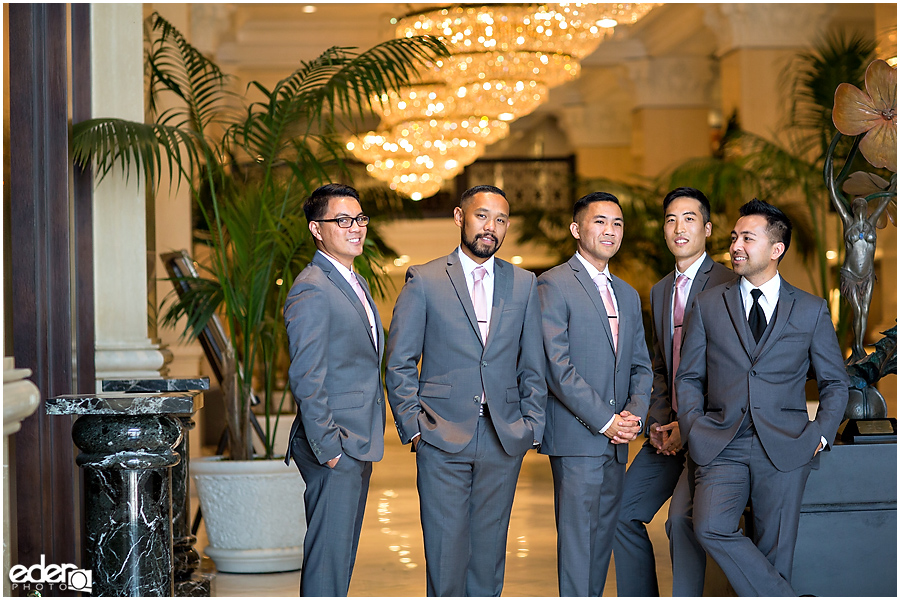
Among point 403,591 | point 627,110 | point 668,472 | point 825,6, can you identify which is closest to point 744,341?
point 668,472

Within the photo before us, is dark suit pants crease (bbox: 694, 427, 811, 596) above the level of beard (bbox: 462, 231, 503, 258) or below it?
below

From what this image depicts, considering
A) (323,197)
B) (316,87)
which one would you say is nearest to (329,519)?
(323,197)

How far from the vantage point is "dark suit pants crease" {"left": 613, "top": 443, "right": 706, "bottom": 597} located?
4094mm

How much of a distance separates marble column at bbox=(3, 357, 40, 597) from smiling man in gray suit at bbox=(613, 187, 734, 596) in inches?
92.2

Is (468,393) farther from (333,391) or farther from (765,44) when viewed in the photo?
(765,44)

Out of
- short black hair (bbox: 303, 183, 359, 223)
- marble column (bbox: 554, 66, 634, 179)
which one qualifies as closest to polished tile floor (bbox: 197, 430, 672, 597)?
short black hair (bbox: 303, 183, 359, 223)

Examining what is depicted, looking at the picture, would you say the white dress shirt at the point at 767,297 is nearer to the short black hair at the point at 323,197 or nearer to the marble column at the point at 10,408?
the short black hair at the point at 323,197

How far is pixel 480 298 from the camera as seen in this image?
398 centimetres

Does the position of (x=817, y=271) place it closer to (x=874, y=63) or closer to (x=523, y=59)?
(x=523, y=59)

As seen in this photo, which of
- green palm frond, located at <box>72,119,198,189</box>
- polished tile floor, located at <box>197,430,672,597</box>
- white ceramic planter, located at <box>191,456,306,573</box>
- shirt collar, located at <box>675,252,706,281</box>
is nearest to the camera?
shirt collar, located at <box>675,252,706,281</box>

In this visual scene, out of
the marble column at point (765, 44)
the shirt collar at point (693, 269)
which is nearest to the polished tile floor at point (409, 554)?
the shirt collar at point (693, 269)

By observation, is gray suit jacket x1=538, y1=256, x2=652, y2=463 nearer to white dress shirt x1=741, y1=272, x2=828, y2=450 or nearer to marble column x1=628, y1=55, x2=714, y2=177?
white dress shirt x1=741, y1=272, x2=828, y2=450

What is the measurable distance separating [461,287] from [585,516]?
3.40 ft

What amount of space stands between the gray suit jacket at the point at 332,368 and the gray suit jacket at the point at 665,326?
50.9 inches
